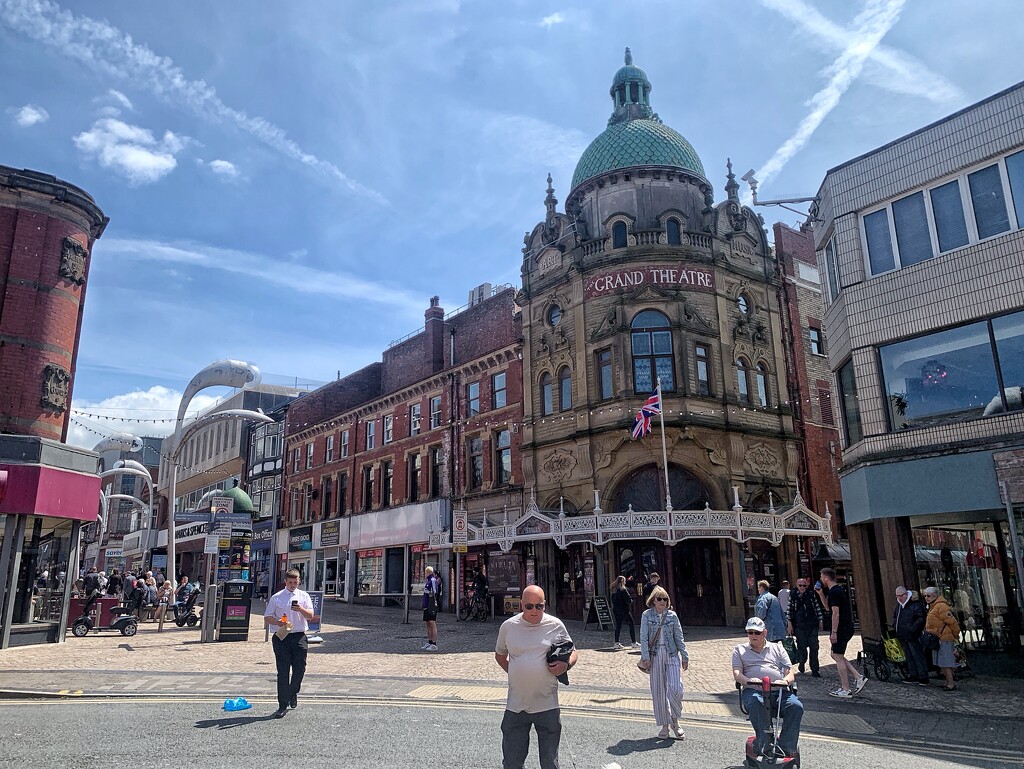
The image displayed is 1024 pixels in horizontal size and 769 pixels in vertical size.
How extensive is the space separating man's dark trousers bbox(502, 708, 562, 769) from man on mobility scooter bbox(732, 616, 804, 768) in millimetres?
2140

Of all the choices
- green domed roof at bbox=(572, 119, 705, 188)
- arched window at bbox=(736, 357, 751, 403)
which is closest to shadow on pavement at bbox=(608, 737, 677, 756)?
arched window at bbox=(736, 357, 751, 403)

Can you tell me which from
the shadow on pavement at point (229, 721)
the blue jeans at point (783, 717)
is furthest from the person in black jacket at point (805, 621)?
the shadow on pavement at point (229, 721)

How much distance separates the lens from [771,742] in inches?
258

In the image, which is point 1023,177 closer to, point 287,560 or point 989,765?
point 989,765

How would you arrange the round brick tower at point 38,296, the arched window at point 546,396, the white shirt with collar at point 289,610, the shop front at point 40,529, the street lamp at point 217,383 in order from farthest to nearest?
the arched window at point 546,396 < the street lamp at point 217,383 < the round brick tower at point 38,296 < the shop front at point 40,529 < the white shirt with collar at point 289,610

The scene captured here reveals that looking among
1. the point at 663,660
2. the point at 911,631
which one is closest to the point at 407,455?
the point at 911,631

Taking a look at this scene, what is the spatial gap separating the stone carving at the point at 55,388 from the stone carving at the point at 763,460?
2130 centimetres

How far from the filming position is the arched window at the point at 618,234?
93.7 feet

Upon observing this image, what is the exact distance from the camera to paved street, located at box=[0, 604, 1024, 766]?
9.44 meters

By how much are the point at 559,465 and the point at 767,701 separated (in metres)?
21.2

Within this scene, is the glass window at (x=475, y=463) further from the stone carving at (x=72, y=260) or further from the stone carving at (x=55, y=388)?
the stone carving at (x=72, y=260)

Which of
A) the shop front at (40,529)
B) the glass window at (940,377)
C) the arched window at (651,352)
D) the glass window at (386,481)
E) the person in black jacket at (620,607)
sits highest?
Result: the arched window at (651,352)

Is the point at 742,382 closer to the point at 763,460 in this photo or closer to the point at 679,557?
the point at 763,460

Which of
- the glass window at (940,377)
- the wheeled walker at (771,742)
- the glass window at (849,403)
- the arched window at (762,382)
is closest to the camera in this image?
the wheeled walker at (771,742)
